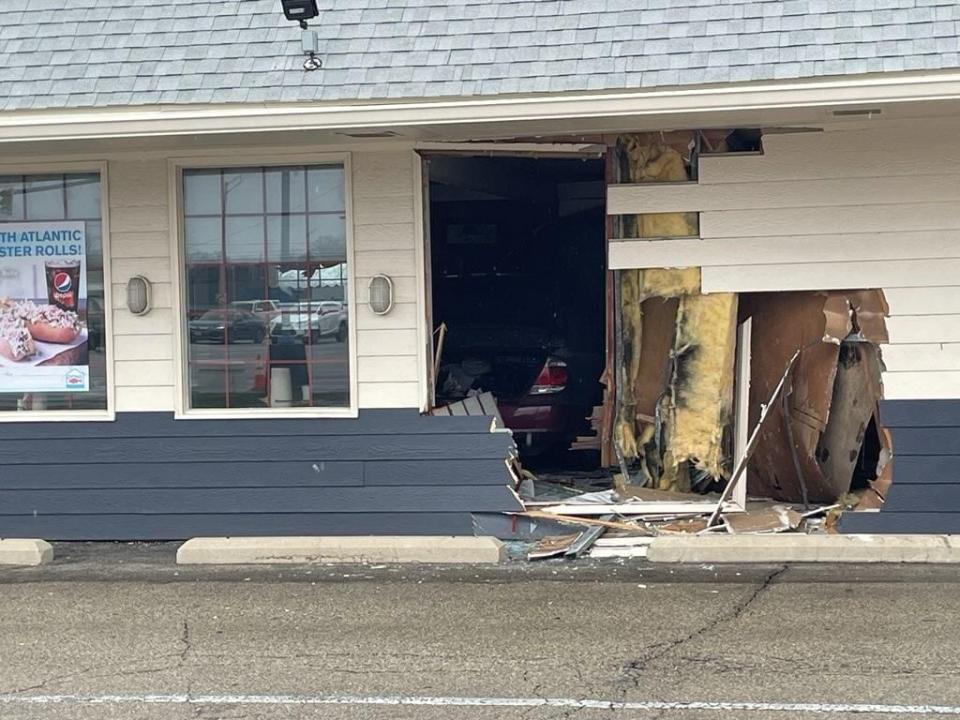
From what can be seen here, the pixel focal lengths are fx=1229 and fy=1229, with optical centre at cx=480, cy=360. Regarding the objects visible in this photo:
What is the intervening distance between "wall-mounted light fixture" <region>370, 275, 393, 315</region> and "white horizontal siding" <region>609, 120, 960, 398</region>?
194cm

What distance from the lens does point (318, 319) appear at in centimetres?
893

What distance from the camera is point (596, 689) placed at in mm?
5641

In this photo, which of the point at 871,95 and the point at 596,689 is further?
the point at 871,95

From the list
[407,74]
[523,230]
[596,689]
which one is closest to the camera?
[596,689]

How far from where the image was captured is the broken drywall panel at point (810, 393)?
875cm

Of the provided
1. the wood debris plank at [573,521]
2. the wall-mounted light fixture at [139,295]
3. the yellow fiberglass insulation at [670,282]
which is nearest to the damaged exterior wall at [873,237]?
the yellow fiberglass insulation at [670,282]

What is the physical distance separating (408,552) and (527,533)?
0.92 metres

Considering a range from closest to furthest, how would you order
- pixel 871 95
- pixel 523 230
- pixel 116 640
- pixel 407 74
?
pixel 116 640 → pixel 871 95 → pixel 407 74 → pixel 523 230

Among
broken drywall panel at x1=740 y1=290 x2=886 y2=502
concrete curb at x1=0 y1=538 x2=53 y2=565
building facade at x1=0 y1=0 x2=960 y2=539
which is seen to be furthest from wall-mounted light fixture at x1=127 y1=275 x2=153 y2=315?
broken drywall panel at x1=740 y1=290 x2=886 y2=502

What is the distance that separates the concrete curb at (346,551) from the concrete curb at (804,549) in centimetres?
121

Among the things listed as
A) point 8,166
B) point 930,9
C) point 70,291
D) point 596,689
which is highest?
point 930,9

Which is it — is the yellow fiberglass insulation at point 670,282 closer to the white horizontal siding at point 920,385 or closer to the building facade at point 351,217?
the building facade at point 351,217

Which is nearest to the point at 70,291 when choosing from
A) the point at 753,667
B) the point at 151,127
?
the point at 151,127

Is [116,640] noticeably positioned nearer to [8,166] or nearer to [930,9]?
[8,166]
